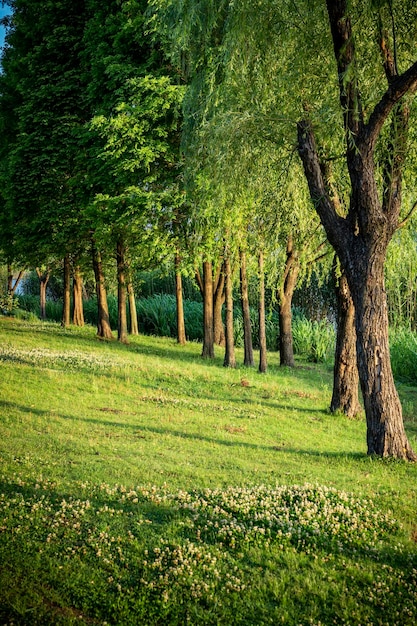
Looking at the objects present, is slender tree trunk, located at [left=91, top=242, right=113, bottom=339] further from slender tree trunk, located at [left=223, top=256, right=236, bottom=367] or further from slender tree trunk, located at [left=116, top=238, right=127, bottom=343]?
slender tree trunk, located at [left=223, top=256, right=236, bottom=367]

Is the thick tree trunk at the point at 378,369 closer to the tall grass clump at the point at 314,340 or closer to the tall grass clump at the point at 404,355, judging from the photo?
the tall grass clump at the point at 404,355

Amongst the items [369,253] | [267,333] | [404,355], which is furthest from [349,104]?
[267,333]

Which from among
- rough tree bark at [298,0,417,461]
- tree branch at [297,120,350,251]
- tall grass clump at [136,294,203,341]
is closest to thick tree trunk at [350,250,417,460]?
rough tree bark at [298,0,417,461]

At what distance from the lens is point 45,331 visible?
A: 88.5 ft

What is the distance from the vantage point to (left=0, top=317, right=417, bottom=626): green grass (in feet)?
16.7

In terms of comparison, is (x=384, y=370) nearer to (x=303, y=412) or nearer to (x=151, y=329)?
(x=303, y=412)

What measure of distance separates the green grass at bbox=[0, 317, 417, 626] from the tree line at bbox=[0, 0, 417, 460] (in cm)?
209

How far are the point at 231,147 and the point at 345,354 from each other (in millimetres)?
5730

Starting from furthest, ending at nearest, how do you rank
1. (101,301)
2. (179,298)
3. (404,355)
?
(101,301) < (179,298) < (404,355)

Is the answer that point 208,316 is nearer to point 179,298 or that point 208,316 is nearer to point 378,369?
point 179,298

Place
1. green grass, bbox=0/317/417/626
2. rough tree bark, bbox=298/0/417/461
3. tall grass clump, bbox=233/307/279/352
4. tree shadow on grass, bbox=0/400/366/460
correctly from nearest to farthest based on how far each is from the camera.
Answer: green grass, bbox=0/317/417/626, rough tree bark, bbox=298/0/417/461, tree shadow on grass, bbox=0/400/366/460, tall grass clump, bbox=233/307/279/352

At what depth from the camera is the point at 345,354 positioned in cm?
1417

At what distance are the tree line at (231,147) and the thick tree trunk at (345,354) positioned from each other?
4 centimetres

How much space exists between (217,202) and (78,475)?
256 inches
